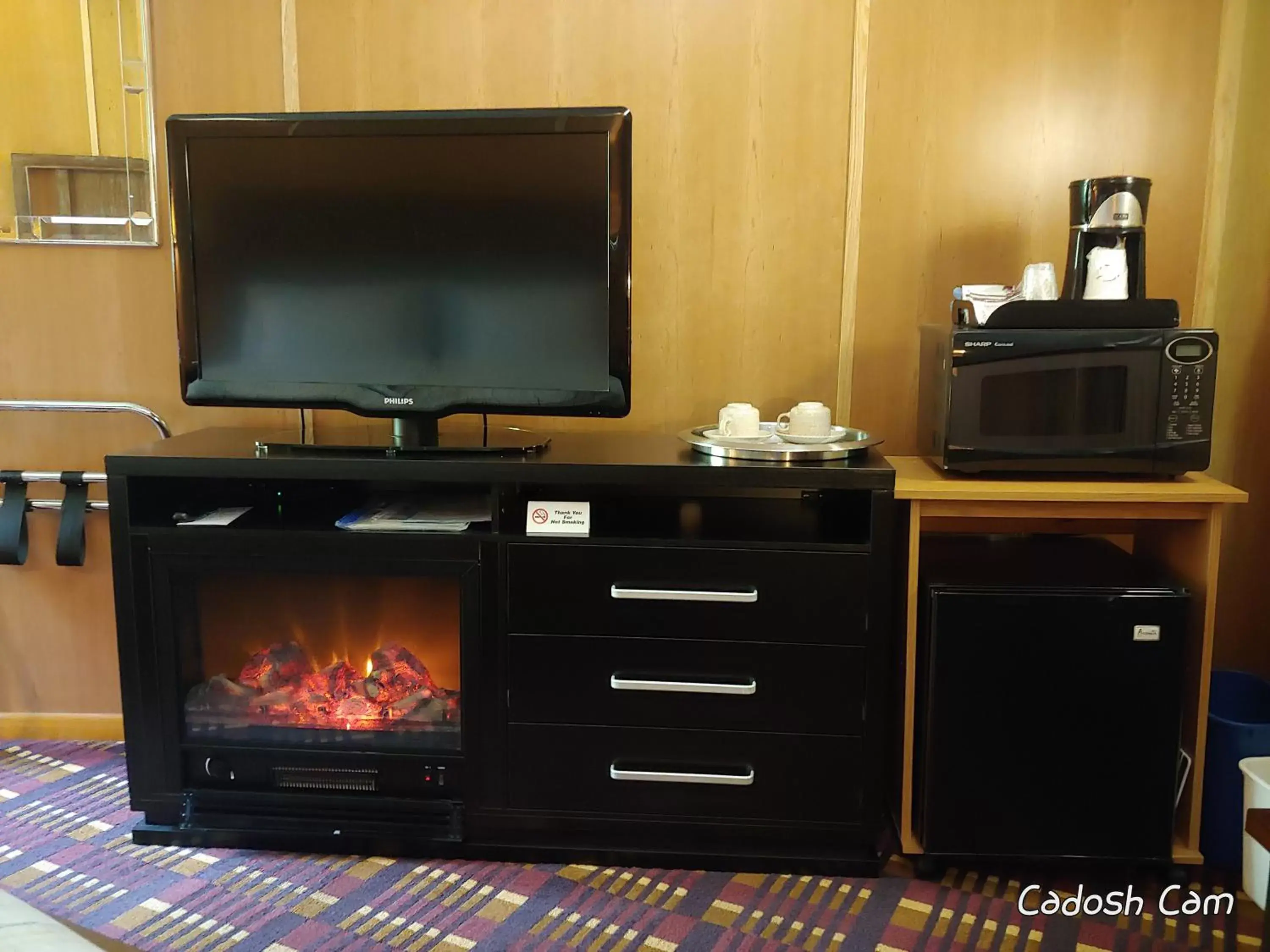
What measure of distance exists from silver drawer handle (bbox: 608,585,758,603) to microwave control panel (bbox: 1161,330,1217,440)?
823mm

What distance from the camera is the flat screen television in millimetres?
1923

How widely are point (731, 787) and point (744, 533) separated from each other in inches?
19.3

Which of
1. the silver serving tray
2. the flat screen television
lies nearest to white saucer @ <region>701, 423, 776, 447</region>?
the silver serving tray

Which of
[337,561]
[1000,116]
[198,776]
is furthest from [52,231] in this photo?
[1000,116]

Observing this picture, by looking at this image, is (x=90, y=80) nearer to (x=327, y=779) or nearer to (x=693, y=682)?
(x=327, y=779)

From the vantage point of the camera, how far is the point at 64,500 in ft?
7.68

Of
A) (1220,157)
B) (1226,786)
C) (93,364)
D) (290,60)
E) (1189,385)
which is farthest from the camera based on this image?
(93,364)

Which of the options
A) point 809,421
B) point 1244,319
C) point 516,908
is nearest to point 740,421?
point 809,421

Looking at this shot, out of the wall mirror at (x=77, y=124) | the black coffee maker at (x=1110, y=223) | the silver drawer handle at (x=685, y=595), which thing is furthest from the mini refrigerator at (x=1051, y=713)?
the wall mirror at (x=77, y=124)

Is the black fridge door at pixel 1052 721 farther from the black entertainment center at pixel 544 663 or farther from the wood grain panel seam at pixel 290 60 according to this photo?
the wood grain panel seam at pixel 290 60

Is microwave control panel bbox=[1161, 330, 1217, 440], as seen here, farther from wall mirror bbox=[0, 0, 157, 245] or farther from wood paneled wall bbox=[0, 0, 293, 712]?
wall mirror bbox=[0, 0, 157, 245]

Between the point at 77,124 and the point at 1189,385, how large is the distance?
94.9 inches

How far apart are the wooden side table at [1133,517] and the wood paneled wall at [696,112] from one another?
52 centimetres

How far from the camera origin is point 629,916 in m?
1.80
